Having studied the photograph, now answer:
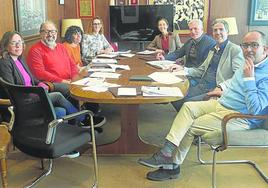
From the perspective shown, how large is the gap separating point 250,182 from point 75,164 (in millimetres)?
1391

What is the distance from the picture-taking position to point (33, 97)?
2.03 metres

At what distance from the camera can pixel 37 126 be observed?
7.02ft

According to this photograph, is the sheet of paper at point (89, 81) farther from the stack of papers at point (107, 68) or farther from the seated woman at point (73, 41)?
the seated woman at point (73, 41)

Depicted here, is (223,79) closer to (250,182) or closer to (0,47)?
(250,182)

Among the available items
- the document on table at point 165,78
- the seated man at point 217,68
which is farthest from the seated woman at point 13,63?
the seated man at point 217,68

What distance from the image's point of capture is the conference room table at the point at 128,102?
2.23 m

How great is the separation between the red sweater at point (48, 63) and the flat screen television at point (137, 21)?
2087 mm

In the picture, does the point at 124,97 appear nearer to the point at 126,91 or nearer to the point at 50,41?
the point at 126,91

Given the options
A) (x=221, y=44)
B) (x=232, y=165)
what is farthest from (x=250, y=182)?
(x=221, y=44)

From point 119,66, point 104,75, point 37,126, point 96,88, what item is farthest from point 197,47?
point 37,126

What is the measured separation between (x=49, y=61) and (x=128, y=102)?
139cm

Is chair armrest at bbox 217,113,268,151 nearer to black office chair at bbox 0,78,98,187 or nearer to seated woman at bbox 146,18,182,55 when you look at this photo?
black office chair at bbox 0,78,98,187

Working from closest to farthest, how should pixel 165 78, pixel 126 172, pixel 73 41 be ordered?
pixel 126 172 → pixel 165 78 → pixel 73 41

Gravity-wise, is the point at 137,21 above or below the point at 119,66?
above
